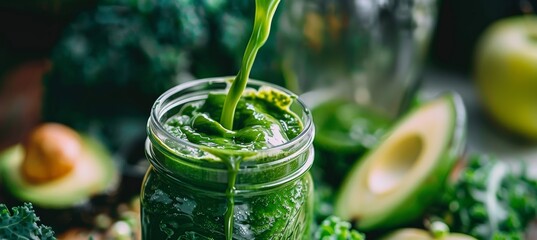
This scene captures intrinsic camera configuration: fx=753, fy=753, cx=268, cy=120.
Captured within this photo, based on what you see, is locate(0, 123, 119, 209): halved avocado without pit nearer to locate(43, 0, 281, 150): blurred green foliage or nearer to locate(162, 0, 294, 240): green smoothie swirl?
locate(43, 0, 281, 150): blurred green foliage

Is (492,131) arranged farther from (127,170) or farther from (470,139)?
(127,170)

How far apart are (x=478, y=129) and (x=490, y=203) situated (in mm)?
582

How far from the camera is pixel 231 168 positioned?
2.21 ft

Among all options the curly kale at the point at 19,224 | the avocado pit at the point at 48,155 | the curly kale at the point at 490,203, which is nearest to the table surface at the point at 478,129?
the curly kale at the point at 490,203

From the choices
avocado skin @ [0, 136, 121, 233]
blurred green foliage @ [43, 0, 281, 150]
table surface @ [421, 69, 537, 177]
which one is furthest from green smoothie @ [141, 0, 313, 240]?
table surface @ [421, 69, 537, 177]

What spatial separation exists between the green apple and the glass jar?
2.90 feet

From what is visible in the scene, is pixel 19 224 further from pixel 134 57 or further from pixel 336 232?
pixel 134 57

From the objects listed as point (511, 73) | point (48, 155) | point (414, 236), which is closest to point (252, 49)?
point (414, 236)

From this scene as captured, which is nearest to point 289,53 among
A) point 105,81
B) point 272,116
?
point 105,81

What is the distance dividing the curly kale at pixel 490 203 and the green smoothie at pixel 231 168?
395 mm

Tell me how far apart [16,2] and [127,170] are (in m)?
0.37

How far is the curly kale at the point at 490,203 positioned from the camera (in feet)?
3.46

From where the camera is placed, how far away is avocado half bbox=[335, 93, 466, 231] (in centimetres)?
103

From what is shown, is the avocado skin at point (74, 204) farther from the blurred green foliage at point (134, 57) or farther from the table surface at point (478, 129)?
the table surface at point (478, 129)
